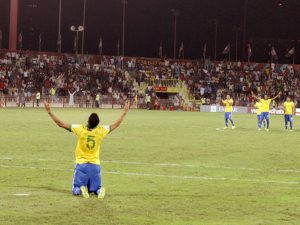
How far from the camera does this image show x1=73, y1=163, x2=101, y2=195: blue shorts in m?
12.7

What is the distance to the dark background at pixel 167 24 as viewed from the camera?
313 feet

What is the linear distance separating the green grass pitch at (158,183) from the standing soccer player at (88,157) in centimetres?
32

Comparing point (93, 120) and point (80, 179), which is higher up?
point (93, 120)

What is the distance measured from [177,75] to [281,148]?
173 ft

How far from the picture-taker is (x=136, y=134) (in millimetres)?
30906

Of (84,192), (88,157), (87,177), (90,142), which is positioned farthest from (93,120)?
(84,192)

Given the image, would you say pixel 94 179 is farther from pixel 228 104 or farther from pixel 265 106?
pixel 265 106

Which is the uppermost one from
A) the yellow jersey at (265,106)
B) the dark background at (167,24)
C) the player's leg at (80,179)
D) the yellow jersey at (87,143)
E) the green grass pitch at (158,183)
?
the dark background at (167,24)

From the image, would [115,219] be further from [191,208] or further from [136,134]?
[136,134]

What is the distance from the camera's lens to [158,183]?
1476 centimetres

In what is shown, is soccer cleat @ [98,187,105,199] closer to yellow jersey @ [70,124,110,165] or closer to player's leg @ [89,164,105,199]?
player's leg @ [89,164,105,199]

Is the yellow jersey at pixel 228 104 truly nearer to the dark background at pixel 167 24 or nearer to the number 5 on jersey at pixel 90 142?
the number 5 on jersey at pixel 90 142

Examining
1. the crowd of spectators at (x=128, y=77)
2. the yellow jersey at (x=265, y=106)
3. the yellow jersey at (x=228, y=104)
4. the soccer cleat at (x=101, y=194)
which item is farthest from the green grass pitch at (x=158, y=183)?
the crowd of spectators at (x=128, y=77)

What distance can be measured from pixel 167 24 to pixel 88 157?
89.3 meters
